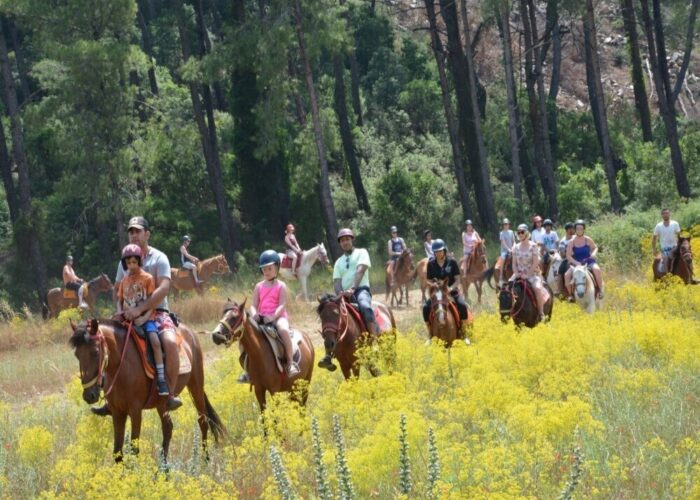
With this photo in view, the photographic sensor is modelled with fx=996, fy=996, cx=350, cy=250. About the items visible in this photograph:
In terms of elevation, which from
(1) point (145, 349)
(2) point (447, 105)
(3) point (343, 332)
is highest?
(2) point (447, 105)

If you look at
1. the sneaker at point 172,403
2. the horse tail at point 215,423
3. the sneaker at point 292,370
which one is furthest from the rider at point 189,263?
the sneaker at point 172,403

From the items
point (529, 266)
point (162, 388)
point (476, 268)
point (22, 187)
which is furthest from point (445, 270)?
point (22, 187)

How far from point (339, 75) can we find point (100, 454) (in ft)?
103

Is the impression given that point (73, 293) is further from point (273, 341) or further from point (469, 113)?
point (273, 341)

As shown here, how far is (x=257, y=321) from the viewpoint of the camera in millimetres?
11547

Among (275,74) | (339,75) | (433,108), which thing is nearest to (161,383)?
(275,74)

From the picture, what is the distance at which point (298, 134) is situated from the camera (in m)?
39.1

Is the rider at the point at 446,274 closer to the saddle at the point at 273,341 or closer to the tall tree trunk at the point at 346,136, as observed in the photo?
the saddle at the point at 273,341

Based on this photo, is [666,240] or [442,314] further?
[666,240]

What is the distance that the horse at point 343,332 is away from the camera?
12305 mm

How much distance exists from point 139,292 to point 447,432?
12.3 feet

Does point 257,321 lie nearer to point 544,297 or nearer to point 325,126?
point 544,297

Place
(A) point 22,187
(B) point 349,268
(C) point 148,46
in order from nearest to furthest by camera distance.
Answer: (B) point 349,268 < (A) point 22,187 < (C) point 148,46

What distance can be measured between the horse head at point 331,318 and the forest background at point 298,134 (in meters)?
16.1
